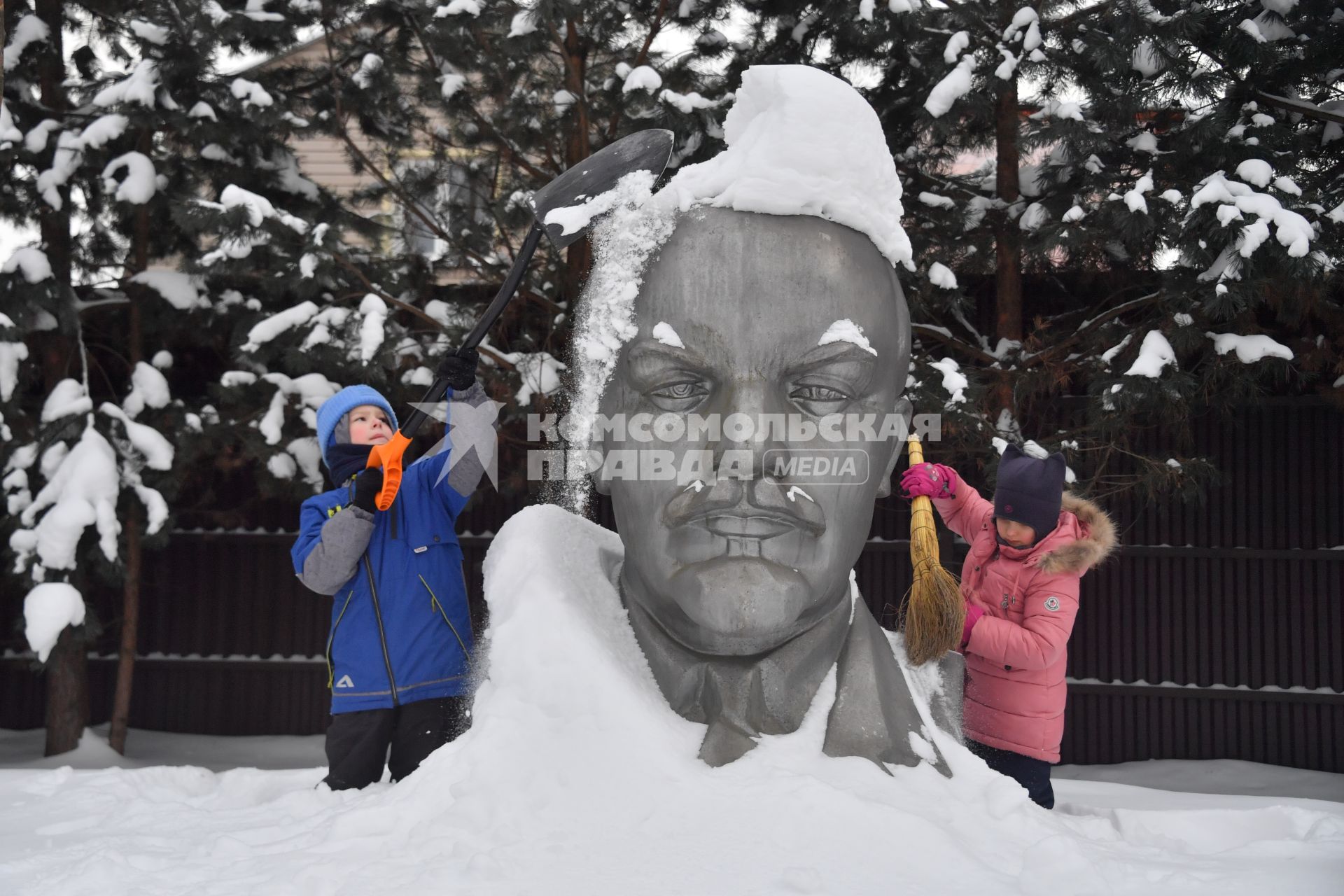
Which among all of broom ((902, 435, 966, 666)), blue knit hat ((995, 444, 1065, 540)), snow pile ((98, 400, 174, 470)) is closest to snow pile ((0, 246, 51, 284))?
snow pile ((98, 400, 174, 470))

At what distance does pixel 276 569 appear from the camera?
21.5 feet

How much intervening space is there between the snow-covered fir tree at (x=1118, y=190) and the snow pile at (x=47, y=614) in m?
4.30

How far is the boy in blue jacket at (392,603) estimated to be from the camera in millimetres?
2830

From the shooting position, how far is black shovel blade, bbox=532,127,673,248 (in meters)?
2.66

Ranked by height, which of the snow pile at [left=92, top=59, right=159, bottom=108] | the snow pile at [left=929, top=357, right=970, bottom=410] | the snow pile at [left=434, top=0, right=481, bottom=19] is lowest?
the snow pile at [left=929, top=357, right=970, bottom=410]

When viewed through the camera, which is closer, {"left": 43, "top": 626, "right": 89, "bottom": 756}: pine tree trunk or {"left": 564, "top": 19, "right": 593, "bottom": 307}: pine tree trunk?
{"left": 564, "top": 19, "right": 593, "bottom": 307}: pine tree trunk

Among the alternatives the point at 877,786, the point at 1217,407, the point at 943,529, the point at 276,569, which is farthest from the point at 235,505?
the point at 1217,407

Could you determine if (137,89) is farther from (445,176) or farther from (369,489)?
(369,489)

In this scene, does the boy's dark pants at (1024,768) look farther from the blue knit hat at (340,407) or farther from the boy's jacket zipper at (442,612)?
the blue knit hat at (340,407)

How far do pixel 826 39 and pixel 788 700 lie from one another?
4.04 m

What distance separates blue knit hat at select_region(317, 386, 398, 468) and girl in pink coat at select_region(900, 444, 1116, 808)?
5.25 feet

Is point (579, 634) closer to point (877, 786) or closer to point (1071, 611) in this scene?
point (877, 786)

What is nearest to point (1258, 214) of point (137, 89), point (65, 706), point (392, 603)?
point (392, 603)

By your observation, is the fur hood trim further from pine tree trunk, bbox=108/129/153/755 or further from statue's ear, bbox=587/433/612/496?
pine tree trunk, bbox=108/129/153/755
